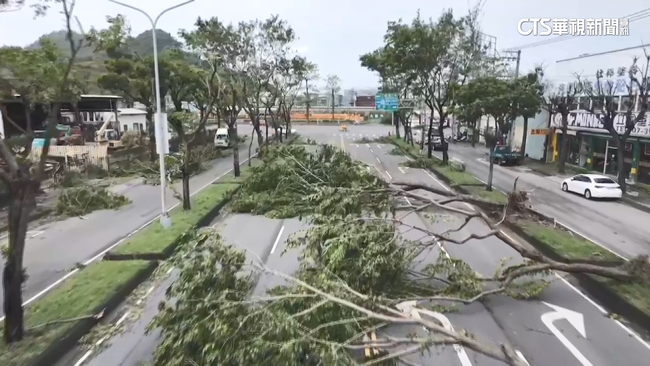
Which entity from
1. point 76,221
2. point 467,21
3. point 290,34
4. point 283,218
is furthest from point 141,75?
point 467,21

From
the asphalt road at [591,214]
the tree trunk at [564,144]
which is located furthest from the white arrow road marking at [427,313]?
the tree trunk at [564,144]

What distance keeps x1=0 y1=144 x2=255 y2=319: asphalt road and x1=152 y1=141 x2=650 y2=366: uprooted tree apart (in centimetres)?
553

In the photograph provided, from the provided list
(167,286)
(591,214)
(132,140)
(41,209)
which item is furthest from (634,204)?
(132,140)

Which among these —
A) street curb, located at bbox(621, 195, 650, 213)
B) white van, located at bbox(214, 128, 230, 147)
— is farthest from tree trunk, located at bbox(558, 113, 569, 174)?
white van, located at bbox(214, 128, 230, 147)

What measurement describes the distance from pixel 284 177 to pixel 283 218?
11.3 feet

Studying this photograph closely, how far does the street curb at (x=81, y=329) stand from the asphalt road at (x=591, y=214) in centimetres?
1469

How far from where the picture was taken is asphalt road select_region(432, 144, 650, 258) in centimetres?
1755

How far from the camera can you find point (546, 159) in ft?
127

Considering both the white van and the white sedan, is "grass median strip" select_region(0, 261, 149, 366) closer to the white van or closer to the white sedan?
the white sedan

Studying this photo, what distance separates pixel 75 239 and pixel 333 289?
12812 millimetres

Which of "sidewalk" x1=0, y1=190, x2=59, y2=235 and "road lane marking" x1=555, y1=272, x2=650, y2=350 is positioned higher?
"sidewalk" x1=0, y1=190, x2=59, y2=235

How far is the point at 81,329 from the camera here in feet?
34.2

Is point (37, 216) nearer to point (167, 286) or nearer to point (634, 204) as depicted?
point (167, 286)

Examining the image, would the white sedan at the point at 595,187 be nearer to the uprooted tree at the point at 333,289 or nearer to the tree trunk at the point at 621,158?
the tree trunk at the point at 621,158
